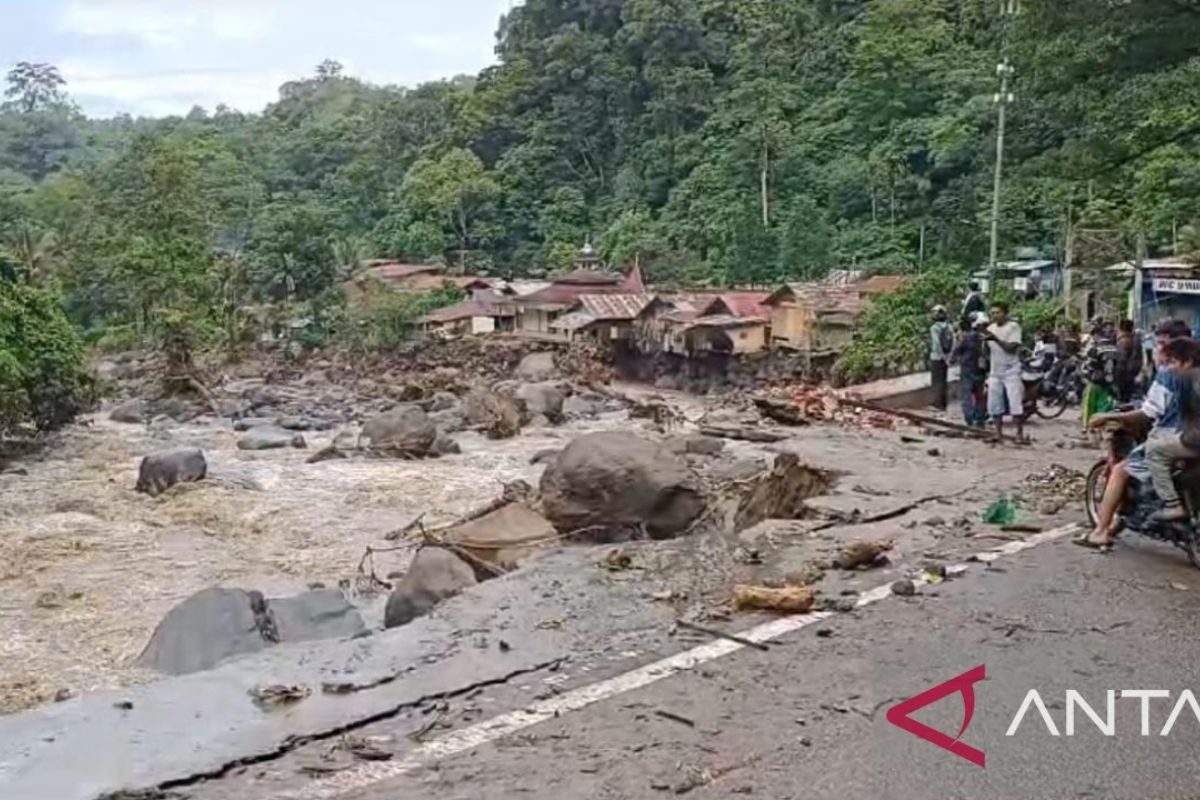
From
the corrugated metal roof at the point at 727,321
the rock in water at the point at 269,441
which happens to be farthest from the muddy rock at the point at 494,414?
the corrugated metal roof at the point at 727,321

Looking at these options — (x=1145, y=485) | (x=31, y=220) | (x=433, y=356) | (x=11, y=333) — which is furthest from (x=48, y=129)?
(x=1145, y=485)

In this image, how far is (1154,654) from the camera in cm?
575

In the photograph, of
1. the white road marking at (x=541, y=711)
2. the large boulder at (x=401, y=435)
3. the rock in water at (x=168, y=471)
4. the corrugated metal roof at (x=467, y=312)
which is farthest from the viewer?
the corrugated metal roof at (x=467, y=312)

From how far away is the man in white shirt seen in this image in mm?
13648

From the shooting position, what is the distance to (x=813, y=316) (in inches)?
1479

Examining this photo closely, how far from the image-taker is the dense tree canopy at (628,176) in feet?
128

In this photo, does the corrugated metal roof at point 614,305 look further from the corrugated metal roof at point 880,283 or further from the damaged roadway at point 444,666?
the damaged roadway at point 444,666

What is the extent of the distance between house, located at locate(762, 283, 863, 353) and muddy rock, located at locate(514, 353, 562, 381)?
726cm

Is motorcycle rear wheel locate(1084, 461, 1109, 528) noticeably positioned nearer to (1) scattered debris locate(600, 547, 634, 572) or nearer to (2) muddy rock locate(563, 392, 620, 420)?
(1) scattered debris locate(600, 547, 634, 572)

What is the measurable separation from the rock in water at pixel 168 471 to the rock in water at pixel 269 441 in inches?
179

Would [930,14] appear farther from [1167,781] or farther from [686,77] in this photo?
[1167,781]

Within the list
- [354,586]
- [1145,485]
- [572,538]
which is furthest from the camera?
[354,586]

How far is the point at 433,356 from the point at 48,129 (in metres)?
66.3

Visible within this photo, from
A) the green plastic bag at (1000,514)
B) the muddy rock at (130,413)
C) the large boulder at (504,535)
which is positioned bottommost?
the muddy rock at (130,413)
